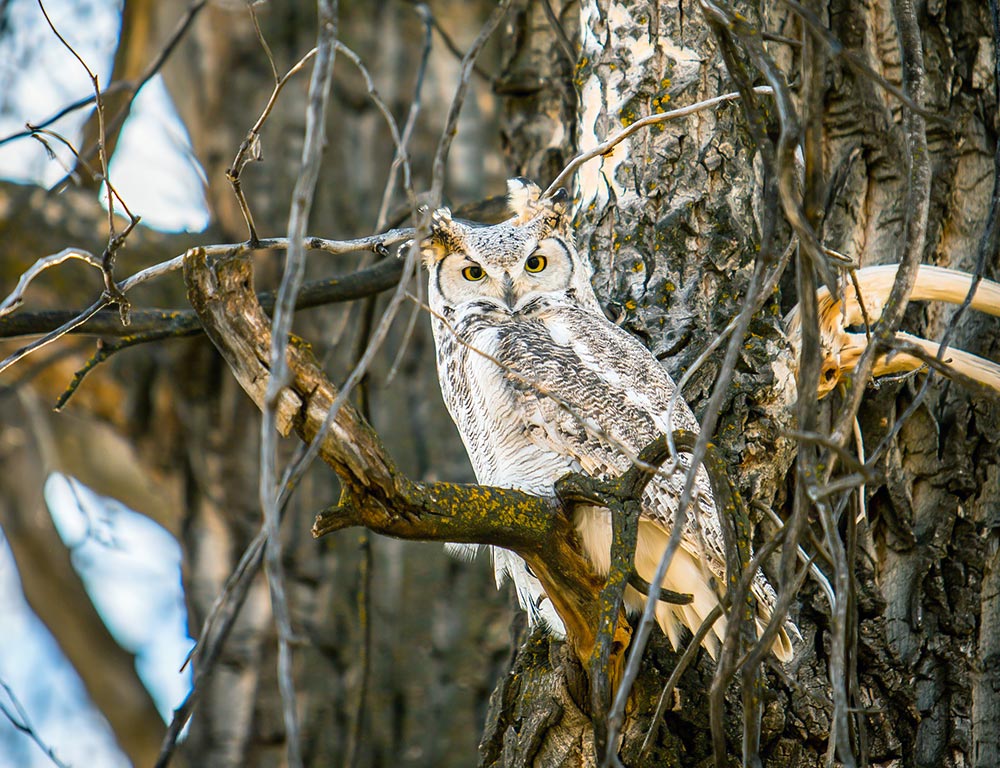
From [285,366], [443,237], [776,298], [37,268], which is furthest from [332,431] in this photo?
[443,237]

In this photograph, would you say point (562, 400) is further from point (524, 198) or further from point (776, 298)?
point (524, 198)

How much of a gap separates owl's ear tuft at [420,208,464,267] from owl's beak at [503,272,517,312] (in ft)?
0.53

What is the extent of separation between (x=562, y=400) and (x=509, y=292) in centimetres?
70

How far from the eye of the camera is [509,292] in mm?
2531

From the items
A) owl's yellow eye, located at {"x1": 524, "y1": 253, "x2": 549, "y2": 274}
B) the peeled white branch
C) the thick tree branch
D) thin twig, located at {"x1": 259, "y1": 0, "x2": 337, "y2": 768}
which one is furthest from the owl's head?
thin twig, located at {"x1": 259, "y1": 0, "x2": 337, "y2": 768}

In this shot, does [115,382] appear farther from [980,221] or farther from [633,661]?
[633,661]

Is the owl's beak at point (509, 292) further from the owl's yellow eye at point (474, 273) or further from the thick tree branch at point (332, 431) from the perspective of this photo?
the thick tree branch at point (332, 431)

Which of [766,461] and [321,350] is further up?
[321,350]

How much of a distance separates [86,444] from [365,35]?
8.19 feet

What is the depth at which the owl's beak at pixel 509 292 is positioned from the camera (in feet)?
8.27

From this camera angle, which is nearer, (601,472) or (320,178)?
(601,472)

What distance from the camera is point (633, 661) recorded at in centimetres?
106

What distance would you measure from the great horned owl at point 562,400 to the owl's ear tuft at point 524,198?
0.03 metres

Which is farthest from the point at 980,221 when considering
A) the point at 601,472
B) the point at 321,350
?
the point at 321,350
